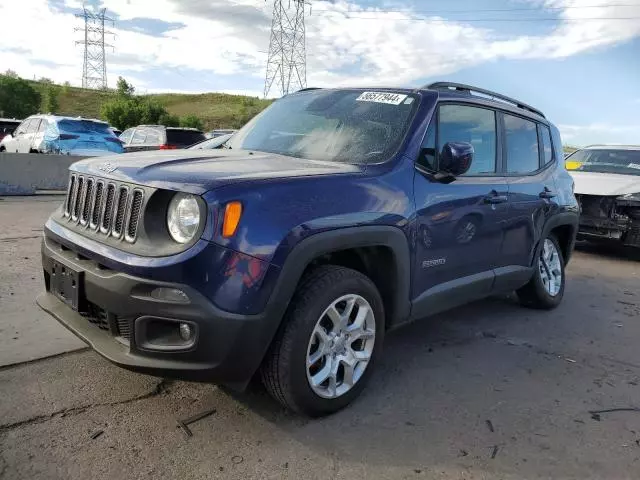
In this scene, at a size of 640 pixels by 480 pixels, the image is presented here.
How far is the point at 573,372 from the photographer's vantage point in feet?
12.7

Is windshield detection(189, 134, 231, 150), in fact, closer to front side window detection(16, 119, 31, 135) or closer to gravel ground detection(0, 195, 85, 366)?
gravel ground detection(0, 195, 85, 366)

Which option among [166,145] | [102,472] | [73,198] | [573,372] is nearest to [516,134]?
[573,372]

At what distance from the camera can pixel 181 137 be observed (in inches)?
629

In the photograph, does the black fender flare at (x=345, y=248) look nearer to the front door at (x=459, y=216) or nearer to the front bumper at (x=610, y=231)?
the front door at (x=459, y=216)

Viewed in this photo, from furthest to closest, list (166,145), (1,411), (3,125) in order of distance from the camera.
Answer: (3,125) → (166,145) → (1,411)

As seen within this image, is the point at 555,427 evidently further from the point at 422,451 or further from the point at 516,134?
the point at 516,134

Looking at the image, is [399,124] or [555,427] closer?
[555,427]

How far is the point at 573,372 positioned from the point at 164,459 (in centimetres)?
280

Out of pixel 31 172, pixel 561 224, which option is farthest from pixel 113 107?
pixel 561 224

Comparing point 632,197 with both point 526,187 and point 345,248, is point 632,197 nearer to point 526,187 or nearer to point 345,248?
point 526,187

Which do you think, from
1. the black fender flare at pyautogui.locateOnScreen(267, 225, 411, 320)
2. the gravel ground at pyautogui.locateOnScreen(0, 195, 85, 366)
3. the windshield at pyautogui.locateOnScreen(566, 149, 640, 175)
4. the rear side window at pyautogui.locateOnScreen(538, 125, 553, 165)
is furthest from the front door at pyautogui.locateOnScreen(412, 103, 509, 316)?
the windshield at pyautogui.locateOnScreen(566, 149, 640, 175)

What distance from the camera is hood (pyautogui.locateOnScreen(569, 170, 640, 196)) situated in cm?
800

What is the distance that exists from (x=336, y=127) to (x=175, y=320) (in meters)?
1.84

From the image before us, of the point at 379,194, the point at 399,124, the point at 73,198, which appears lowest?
the point at 73,198
